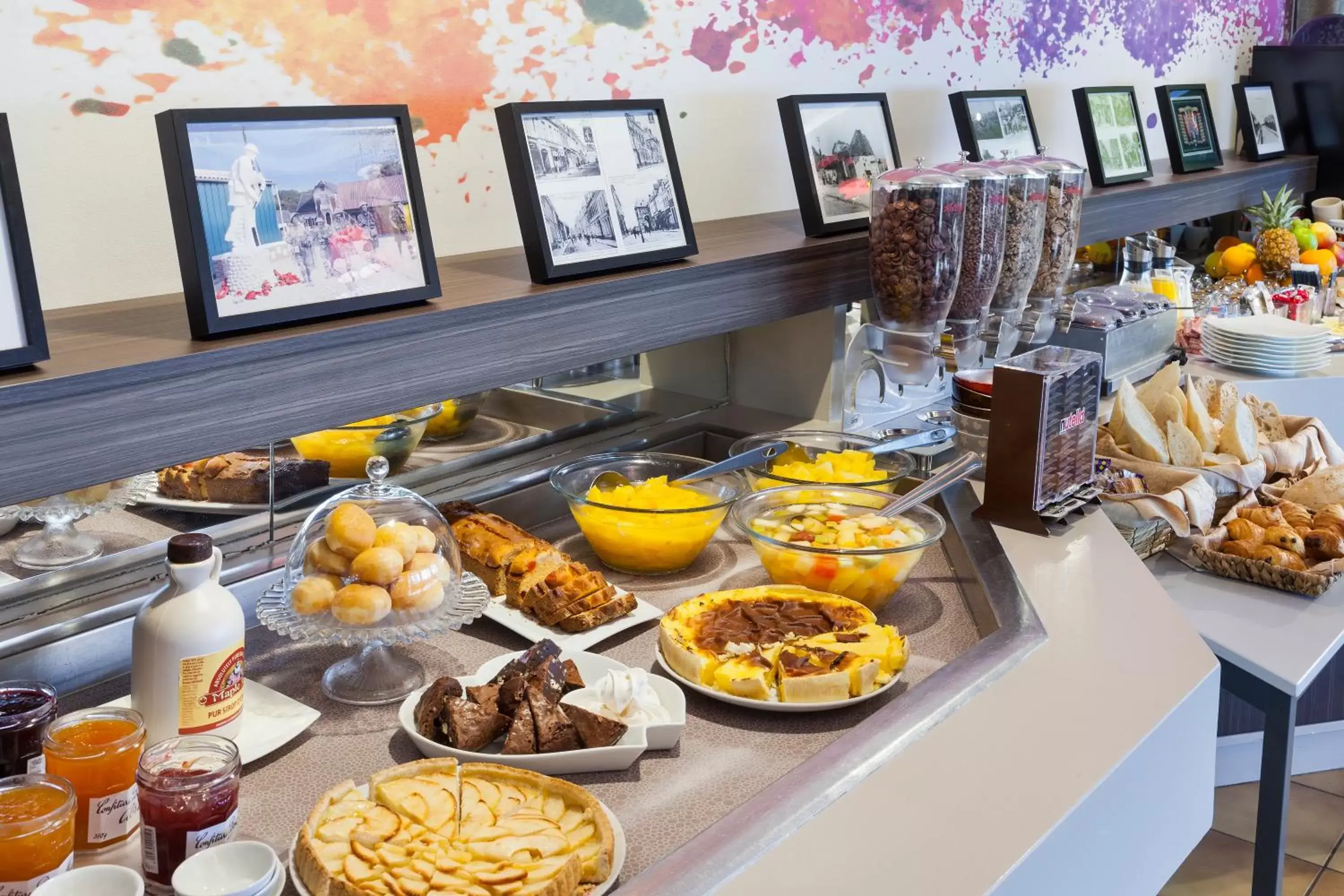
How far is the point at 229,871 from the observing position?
1013 mm

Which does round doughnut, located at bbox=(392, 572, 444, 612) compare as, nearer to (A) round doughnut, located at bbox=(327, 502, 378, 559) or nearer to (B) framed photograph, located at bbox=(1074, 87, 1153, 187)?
(A) round doughnut, located at bbox=(327, 502, 378, 559)

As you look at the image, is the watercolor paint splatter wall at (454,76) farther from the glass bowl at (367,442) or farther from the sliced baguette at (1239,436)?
the sliced baguette at (1239,436)

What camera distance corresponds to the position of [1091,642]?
1.59m

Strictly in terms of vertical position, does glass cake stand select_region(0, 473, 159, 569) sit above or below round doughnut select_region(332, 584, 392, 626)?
above

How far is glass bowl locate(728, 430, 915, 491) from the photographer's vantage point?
2.04 meters

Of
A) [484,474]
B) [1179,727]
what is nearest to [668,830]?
[1179,727]

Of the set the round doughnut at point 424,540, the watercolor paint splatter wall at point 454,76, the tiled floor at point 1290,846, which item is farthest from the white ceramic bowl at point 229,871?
the tiled floor at point 1290,846

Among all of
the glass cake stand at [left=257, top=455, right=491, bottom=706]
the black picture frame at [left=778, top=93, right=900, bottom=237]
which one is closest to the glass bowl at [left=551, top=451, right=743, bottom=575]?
the glass cake stand at [left=257, top=455, right=491, bottom=706]

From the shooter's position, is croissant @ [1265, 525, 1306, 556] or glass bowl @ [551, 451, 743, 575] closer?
glass bowl @ [551, 451, 743, 575]

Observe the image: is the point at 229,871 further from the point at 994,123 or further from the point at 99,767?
the point at 994,123

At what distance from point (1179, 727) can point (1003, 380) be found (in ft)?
2.42

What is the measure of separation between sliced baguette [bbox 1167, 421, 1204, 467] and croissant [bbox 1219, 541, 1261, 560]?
237 millimetres

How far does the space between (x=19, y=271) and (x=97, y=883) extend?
0.59 meters

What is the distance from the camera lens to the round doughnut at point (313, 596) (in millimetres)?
1383
